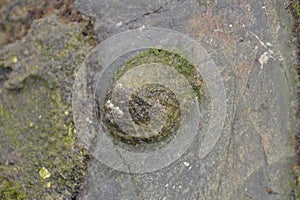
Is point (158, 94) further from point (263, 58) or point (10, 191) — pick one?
point (10, 191)

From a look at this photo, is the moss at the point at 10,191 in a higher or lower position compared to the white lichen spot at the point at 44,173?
lower

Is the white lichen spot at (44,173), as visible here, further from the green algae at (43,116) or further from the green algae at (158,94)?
the green algae at (158,94)

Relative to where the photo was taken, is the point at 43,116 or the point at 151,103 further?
the point at 43,116

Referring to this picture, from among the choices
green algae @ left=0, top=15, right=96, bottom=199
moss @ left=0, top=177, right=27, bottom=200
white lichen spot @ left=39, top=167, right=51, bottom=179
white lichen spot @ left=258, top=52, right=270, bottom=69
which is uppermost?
white lichen spot @ left=258, top=52, right=270, bottom=69

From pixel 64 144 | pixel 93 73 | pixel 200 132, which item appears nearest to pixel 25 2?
pixel 93 73

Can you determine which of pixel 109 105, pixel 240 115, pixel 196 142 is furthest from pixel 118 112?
pixel 240 115

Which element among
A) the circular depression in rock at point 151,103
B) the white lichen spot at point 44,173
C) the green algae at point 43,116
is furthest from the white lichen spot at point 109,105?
the white lichen spot at point 44,173

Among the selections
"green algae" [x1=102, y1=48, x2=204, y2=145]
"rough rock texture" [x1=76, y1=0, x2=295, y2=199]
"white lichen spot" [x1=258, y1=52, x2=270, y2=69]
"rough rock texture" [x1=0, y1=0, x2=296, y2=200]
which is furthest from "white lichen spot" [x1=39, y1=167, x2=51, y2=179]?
"white lichen spot" [x1=258, y1=52, x2=270, y2=69]

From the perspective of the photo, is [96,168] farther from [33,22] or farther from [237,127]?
[33,22]

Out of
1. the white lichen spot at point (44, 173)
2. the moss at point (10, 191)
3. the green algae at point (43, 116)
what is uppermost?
the green algae at point (43, 116)

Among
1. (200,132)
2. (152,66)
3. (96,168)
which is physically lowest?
(96,168)

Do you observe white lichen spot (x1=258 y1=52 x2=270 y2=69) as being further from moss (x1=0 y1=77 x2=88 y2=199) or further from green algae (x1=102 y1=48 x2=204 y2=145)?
moss (x1=0 y1=77 x2=88 y2=199)
